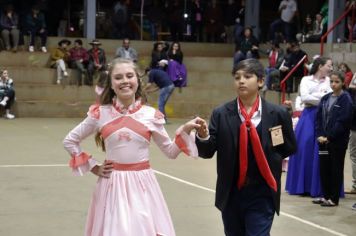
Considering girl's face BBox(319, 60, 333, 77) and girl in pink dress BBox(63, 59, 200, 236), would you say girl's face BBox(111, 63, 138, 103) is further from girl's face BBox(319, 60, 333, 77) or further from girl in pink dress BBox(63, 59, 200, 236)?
girl's face BBox(319, 60, 333, 77)

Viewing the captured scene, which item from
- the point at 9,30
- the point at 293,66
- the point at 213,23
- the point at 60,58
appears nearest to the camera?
the point at 293,66

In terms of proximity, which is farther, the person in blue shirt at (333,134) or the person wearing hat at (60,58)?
the person wearing hat at (60,58)

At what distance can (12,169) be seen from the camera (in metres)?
11.1

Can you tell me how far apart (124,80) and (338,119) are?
428cm

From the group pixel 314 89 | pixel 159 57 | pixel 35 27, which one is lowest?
pixel 314 89

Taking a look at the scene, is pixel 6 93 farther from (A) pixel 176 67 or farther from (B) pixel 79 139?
(B) pixel 79 139

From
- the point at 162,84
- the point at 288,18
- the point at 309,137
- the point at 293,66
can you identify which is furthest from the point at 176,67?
the point at 309,137

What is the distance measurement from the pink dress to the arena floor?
234 cm

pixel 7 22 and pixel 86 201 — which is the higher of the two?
pixel 7 22

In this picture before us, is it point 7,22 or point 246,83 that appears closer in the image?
point 246,83

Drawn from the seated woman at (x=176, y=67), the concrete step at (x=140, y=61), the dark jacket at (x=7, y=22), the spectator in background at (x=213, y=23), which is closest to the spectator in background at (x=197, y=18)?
the spectator in background at (x=213, y=23)

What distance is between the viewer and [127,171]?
483cm

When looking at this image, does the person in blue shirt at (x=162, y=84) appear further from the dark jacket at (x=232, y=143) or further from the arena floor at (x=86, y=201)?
the dark jacket at (x=232, y=143)

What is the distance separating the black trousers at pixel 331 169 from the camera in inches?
337
